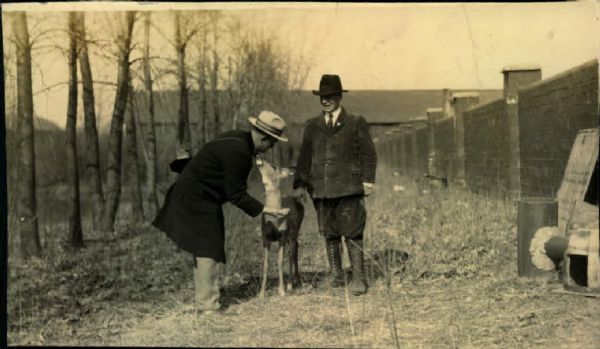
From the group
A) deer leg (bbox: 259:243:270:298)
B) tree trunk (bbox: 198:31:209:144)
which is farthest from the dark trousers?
tree trunk (bbox: 198:31:209:144)

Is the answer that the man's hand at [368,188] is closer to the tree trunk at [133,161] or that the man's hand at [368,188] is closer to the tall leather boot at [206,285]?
the tall leather boot at [206,285]

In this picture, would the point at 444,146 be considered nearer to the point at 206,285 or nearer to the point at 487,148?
the point at 487,148

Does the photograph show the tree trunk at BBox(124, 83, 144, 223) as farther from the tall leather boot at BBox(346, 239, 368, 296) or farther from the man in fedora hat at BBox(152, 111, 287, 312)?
the tall leather boot at BBox(346, 239, 368, 296)

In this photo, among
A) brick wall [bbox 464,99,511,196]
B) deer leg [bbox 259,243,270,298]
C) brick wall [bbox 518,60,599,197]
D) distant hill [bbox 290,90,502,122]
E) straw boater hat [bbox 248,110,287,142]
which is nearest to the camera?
straw boater hat [bbox 248,110,287,142]

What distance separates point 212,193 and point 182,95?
16.7ft

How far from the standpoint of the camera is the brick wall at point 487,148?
9180 millimetres

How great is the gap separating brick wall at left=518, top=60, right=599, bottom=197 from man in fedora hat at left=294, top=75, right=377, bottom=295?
2580 mm

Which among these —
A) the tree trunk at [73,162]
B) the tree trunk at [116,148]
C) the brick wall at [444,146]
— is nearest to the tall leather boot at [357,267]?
the tree trunk at [73,162]

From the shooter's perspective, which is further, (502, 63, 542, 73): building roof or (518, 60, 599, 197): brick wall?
(502, 63, 542, 73): building roof

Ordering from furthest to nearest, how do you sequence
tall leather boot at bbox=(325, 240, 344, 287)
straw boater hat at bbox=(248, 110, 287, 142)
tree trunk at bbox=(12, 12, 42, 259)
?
tree trunk at bbox=(12, 12, 42, 259)
tall leather boot at bbox=(325, 240, 344, 287)
straw boater hat at bbox=(248, 110, 287, 142)

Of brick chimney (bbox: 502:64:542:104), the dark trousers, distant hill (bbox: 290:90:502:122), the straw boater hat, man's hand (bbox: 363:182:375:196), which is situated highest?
distant hill (bbox: 290:90:502:122)

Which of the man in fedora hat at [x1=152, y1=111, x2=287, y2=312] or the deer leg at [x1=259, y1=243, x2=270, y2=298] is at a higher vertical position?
the man in fedora hat at [x1=152, y1=111, x2=287, y2=312]

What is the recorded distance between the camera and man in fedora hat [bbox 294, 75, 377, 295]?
5.48 metres

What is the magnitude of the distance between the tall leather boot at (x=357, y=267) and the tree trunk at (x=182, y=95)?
196 centimetres
